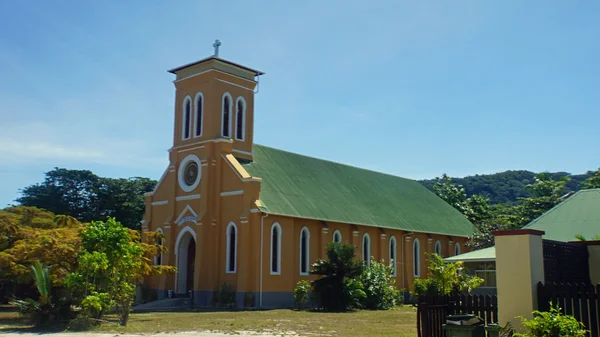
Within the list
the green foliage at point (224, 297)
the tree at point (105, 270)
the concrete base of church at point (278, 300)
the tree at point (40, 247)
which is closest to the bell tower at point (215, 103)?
the green foliage at point (224, 297)

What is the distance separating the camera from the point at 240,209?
34.6 meters

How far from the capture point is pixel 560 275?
50.0 feet

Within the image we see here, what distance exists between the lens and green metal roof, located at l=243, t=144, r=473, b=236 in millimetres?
36750

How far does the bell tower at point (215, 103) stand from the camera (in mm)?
36844

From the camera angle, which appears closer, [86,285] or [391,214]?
[86,285]

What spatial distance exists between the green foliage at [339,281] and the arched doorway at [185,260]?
329 inches

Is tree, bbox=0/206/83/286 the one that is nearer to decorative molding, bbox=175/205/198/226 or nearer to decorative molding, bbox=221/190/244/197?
decorative molding, bbox=175/205/198/226

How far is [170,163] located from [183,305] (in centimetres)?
887

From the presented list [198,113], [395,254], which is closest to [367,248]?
[395,254]

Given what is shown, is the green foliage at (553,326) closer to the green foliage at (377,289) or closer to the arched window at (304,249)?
the green foliage at (377,289)

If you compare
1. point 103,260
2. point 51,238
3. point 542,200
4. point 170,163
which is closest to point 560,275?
point 103,260

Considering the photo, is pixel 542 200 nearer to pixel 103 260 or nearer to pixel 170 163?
pixel 170 163

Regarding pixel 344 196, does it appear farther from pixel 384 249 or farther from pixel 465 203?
pixel 465 203

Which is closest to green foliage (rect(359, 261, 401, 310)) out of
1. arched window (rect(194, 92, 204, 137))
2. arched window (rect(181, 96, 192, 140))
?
arched window (rect(194, 92, 204, 137))
